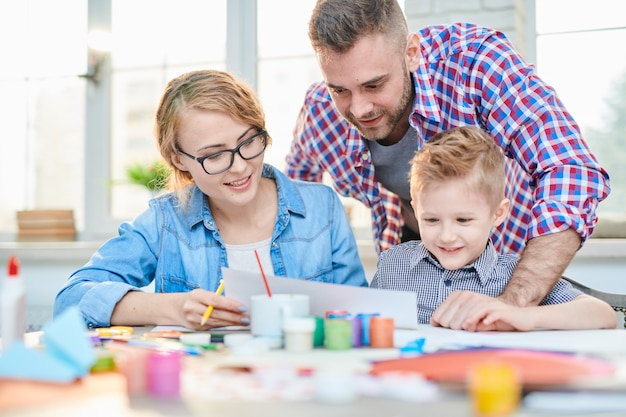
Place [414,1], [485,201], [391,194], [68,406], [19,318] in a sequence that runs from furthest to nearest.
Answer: [414,1]
[391,194]
[485,201]
[19,318]
[68,406]

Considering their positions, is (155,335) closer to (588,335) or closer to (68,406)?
(68,406)

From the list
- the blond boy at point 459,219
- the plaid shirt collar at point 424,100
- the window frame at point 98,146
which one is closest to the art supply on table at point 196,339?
the blond boy at point 459,219

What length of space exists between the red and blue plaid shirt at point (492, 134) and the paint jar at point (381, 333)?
59 cm

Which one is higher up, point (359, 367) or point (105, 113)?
point (105, 113)

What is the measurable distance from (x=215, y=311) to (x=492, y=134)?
868mm

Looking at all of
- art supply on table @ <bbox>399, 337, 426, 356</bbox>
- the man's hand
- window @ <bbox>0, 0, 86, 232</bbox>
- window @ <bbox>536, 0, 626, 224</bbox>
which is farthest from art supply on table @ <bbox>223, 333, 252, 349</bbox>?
window @ <bbox>0, 0, 86, 232</bbox>

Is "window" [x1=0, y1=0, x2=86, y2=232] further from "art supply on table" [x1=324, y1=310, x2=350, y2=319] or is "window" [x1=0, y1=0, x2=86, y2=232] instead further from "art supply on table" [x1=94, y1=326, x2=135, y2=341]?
"art supply on table" [x1=324, y1=310, x2=350, y2=319]

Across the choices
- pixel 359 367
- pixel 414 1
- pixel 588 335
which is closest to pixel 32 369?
pixel 359 367

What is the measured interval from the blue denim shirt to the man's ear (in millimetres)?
419

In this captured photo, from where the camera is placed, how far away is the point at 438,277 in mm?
1581

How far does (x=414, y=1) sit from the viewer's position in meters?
2.81

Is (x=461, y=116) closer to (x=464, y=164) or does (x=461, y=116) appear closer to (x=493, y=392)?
(x=464, y=164)

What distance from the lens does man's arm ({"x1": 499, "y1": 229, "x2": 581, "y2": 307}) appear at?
4.49 feet

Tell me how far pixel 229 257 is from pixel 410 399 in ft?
3.23
